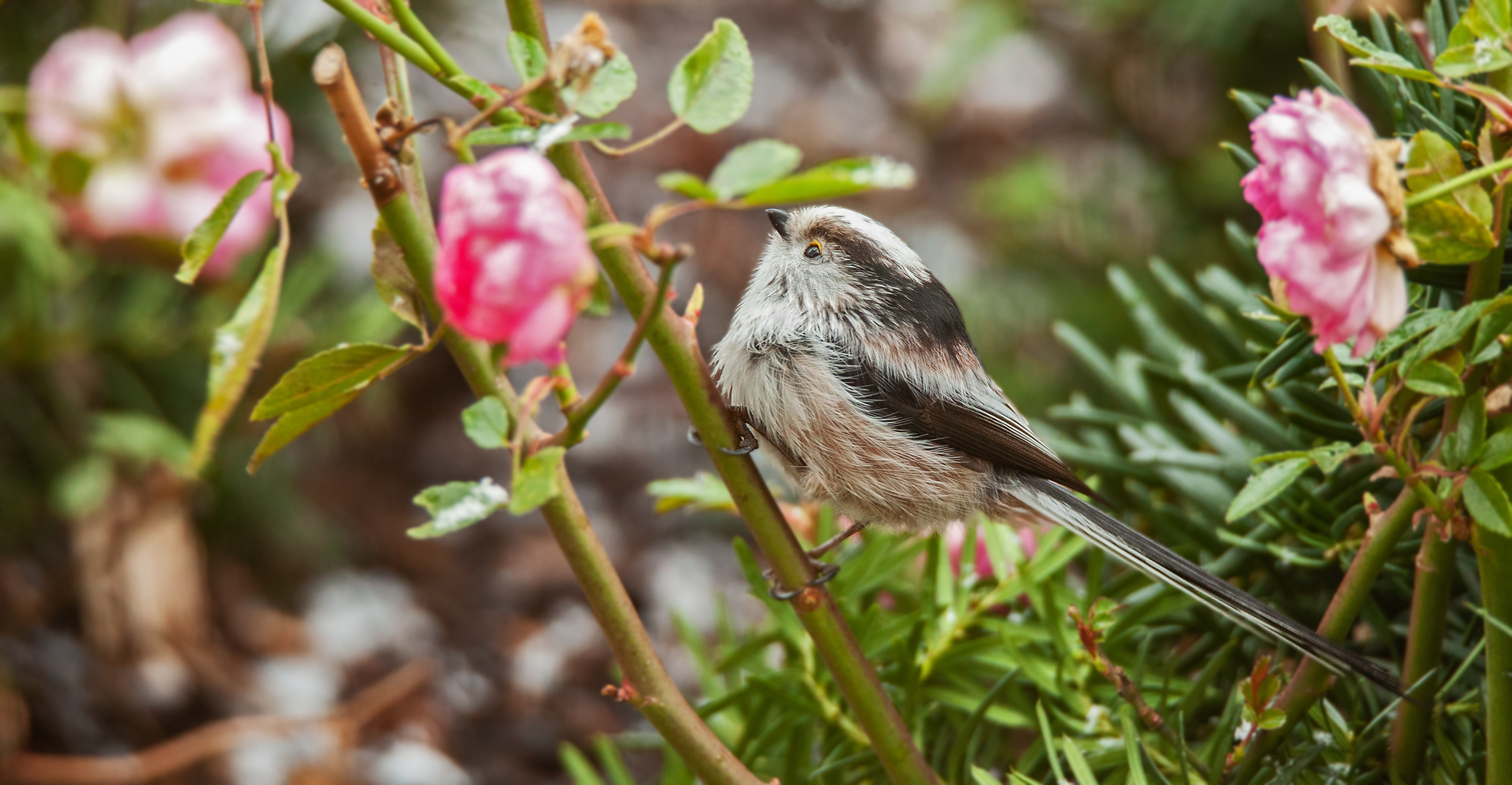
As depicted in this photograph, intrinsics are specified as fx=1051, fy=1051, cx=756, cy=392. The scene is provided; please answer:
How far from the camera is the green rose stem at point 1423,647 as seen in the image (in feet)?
1.47

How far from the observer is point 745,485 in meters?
0.45

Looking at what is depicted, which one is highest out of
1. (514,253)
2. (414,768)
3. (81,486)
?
(514,253)

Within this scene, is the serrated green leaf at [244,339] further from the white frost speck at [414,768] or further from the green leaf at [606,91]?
the white frost speck at [414,768]

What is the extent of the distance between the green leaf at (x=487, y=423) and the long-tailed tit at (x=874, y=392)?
1.12 feet

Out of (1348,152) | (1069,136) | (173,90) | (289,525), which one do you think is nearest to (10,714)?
(289,525)

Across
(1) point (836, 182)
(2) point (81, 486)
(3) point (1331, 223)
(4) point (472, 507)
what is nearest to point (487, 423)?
(4) point (472, 507)

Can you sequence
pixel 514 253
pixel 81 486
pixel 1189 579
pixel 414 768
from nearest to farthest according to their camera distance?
pixel 514 253 < pixel 1189 579 < pixel 81 486 < pixel 414 768

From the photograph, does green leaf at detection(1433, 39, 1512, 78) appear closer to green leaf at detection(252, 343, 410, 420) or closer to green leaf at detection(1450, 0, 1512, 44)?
green leaf at detection(1450, 0, 1512, 44)

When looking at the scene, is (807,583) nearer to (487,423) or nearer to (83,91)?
(487,423)

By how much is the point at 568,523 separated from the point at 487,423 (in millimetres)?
82

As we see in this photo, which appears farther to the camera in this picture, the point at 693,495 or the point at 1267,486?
the point at 693,495

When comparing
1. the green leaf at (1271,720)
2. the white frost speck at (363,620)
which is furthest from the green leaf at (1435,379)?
the white frost speck at (363,620)

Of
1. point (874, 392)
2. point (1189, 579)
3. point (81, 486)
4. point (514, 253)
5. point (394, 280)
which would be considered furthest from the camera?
point (81, 486)

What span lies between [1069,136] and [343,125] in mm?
1715
